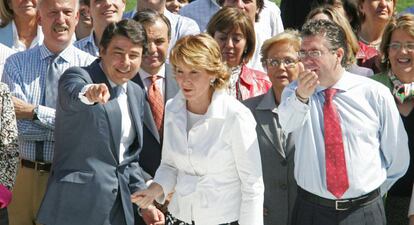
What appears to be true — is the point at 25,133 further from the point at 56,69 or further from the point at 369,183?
the point at 369,183

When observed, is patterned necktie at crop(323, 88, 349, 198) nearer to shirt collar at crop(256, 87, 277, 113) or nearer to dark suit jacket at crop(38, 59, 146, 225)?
shirt collar at crop(256, 87, 277, 113)

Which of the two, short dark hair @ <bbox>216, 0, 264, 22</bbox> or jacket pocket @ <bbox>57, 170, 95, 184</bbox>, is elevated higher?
short dark hair @ <bbox>216, 0, 264, 22</bbox>

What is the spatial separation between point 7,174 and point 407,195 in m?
3.09

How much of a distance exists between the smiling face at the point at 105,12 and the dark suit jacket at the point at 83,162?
1584mm

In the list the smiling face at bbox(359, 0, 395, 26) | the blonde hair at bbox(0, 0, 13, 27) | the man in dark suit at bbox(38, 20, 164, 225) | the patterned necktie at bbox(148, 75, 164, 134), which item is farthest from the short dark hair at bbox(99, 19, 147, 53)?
the smiling face at bbox(359, 0, 395, 26)

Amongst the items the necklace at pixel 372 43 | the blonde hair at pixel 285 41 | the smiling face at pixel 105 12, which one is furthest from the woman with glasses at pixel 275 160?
the necklace at pixel 372 43

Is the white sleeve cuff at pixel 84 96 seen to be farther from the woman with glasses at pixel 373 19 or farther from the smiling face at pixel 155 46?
the woman with glasses at pixel 373 19

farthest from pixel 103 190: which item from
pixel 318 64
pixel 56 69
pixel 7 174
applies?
pixel 318 64

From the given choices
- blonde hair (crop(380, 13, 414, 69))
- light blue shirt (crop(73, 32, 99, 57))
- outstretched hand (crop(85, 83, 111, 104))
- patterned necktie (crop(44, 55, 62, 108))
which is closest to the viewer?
outstretched hand (crop(85, 83, 111, 104))

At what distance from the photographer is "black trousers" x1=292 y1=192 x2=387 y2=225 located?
19.6 ft

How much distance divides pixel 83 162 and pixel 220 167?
94 centimetres

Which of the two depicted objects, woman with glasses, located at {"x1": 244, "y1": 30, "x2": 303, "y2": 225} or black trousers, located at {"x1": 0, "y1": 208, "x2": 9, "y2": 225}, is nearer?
black trousers, located at {"x1": 0, "y1": 208, "x2": 9, "y2": 225}

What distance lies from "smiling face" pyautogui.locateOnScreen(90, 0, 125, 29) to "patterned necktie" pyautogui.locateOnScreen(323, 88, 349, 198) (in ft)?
7.73

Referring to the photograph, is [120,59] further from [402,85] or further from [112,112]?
[402,85]
